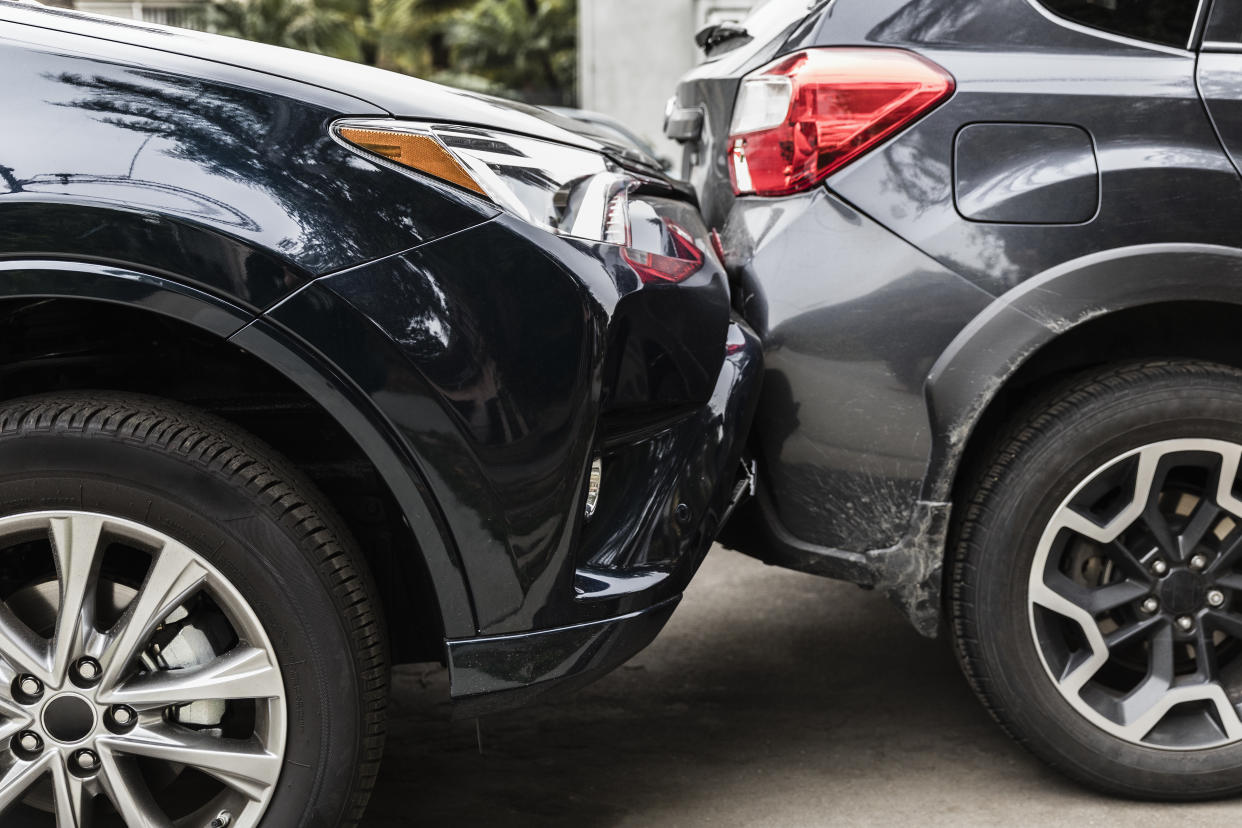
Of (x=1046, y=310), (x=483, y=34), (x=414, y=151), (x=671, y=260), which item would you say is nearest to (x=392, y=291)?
(x=414, y=151)

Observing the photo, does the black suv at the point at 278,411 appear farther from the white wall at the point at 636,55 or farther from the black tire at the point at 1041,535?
the white wall at the point at 636,55

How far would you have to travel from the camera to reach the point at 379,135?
1.81 metres

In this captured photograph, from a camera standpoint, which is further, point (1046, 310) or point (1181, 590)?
point (1181, 590)

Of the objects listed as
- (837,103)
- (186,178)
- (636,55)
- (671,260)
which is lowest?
(636,55)

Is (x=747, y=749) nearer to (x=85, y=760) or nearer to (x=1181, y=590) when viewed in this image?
(x=1181, y=590)

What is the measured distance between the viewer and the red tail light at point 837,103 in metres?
2.15

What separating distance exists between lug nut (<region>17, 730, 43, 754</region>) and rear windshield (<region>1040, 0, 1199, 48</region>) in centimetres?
211

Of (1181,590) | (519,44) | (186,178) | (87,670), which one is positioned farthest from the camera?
(519,44)

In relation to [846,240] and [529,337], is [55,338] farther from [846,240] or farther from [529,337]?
[846,240]

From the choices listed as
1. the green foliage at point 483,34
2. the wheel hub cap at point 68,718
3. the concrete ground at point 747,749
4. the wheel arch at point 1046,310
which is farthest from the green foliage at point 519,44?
the wheel hub cap at point 68,718

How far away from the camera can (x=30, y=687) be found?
71.8 inches

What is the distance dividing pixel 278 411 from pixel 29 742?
634 mm

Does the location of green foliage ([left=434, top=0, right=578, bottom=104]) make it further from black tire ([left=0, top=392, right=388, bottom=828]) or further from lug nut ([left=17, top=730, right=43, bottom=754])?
lug nut ([left=17, top=730, right=43, bottom=754])

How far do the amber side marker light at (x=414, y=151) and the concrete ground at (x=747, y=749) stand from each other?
1269mm
